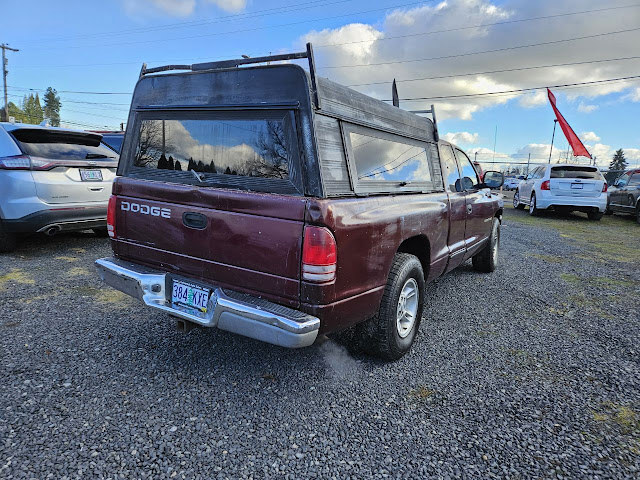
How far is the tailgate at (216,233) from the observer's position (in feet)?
8.04

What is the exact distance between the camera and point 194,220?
276 centimetres

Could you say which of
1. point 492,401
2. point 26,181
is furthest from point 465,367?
point 26,181

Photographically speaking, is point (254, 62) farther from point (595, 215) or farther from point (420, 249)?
point (595, 215)

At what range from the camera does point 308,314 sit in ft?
8.04

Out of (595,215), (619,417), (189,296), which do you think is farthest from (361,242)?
(595,215)

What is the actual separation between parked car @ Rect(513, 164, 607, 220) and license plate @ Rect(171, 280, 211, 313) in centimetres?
1205

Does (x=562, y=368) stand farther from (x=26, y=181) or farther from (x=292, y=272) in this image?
(x=26, y=181)

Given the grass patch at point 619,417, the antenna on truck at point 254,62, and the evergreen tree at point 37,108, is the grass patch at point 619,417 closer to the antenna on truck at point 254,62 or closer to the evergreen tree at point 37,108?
the antenna on truck at point 254,62

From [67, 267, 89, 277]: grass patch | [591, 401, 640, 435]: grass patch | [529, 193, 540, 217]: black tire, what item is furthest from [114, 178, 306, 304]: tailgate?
[529, 193, 540, 217]: black tire

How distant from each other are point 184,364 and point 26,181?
386cm

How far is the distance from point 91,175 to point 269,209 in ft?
14.8

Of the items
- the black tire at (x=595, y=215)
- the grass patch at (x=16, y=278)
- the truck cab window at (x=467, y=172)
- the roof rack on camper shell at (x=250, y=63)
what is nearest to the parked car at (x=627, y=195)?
the black tire at (x=595, y=215)

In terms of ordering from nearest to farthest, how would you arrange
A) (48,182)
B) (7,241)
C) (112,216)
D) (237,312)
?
(237,312) < (112,216) < (48,182) < (7,241)

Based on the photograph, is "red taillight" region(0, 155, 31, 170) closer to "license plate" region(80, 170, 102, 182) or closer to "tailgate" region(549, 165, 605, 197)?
"license plate" region(80, 170, 102, 182)
